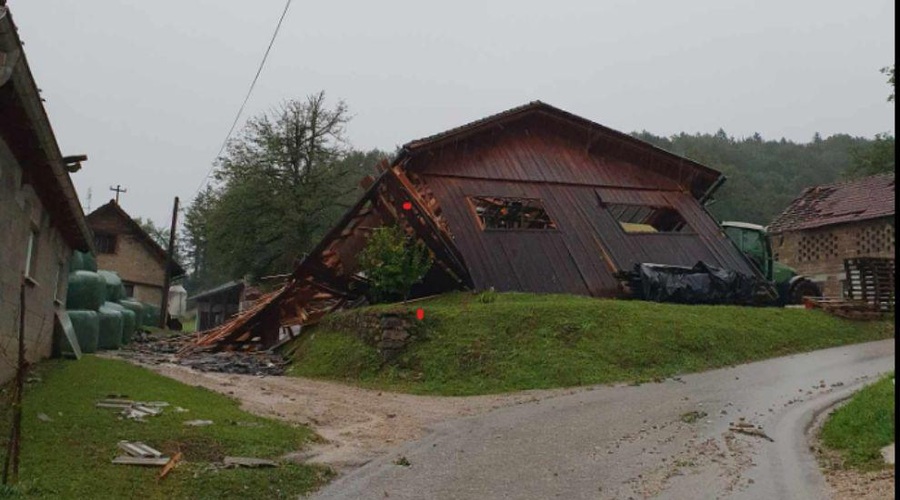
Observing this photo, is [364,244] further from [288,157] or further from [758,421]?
[288,157]

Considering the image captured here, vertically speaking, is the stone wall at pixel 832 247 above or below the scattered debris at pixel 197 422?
above

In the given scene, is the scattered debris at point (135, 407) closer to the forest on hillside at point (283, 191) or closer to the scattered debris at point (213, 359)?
the scattered debris at point (213, 359)

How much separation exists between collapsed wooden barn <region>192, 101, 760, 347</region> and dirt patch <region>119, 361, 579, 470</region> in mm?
6203

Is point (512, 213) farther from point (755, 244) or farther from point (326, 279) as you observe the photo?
point (755, 244)

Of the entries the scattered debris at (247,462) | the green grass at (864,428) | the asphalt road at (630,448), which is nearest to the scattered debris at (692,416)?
the asphalt road at (630,448)

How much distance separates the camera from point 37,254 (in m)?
13.7

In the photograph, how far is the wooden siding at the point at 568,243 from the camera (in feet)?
67.1

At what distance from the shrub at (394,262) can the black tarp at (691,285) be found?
631 cm

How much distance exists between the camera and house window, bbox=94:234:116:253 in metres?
43.7

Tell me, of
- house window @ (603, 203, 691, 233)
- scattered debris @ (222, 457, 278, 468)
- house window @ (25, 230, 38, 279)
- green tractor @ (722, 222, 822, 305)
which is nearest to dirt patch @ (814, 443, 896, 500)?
scattered debris @ (222, 457, 278, 468)

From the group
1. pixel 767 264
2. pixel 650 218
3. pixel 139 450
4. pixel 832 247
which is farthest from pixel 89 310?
pixel 832 247

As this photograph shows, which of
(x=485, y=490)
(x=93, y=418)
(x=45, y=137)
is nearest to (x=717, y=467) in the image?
(x=485, y=490)

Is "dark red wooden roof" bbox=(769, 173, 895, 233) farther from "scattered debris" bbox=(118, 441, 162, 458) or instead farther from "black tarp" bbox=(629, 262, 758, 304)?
"scattered debris" bbox=(118, 441, 162, 458)

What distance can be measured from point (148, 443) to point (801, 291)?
24.1 m
